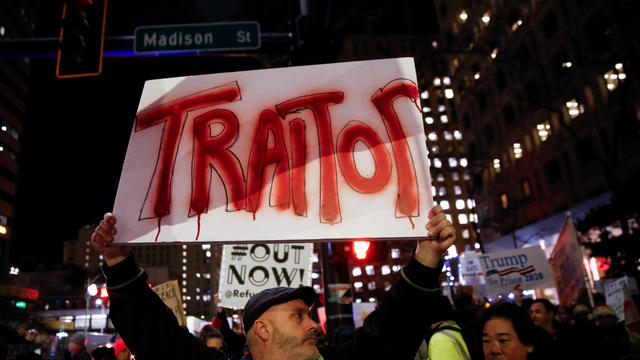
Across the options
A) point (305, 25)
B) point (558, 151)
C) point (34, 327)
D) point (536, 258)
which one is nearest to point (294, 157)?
point (305, 25)

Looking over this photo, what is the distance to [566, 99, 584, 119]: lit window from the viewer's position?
1196 inches

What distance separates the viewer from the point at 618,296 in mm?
9555

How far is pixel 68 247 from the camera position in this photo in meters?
158

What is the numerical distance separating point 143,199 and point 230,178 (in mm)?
519

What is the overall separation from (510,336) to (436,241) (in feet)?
6.62

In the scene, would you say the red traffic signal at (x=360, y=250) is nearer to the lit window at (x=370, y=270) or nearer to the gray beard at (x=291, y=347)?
the gray beard at (x=291, y=347)

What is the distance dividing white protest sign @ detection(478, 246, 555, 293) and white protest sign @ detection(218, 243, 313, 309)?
6.48 metres

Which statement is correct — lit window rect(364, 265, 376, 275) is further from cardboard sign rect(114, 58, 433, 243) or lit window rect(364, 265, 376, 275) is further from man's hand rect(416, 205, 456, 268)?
man's hand rect(416, 205, 456, 268)

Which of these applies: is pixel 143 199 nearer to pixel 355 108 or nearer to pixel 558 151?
pixel 355 108

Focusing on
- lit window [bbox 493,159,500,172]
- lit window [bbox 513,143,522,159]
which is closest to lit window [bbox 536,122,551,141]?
lit window [bbox 513,143,522,159]

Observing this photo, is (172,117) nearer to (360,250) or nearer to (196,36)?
(196,36)

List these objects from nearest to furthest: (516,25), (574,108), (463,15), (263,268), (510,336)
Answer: (510,336), (263,268), (574,108), (516,25), (463,15)

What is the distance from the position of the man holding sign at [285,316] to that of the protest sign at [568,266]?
29.4ft

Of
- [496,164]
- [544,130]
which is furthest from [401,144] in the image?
[496,164]
